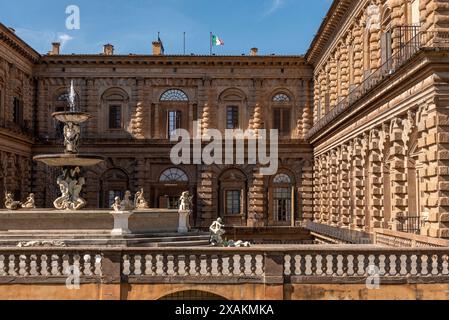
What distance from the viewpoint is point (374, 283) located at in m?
14.4

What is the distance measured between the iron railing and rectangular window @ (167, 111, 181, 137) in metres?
14.5

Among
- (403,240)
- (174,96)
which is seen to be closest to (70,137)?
(403,240)

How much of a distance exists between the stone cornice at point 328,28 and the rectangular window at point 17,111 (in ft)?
65.7

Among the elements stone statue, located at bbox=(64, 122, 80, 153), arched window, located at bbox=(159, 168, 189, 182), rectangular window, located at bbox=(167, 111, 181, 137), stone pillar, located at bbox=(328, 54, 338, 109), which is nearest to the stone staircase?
stone statue, located at bbox=(64, 122, 80, 153)

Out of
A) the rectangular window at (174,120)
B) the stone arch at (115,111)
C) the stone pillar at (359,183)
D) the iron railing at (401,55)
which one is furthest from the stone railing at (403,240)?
the stone arch at (115,111)

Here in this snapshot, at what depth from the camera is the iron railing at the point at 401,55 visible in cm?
1936

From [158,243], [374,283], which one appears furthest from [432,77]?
[158,243]

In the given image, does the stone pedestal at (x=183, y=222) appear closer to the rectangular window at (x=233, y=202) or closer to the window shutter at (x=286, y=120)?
the rectangular window at (x=233, y=202)

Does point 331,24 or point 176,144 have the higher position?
point 331,24

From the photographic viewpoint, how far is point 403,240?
2094cm

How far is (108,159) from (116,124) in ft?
8.66

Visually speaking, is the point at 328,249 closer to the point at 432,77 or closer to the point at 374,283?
the point at 374,283

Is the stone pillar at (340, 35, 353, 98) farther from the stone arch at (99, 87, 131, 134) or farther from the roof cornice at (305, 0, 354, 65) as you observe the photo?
the stone arch at (99, 87, 131, 134)

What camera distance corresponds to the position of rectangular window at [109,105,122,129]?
1734 inches
